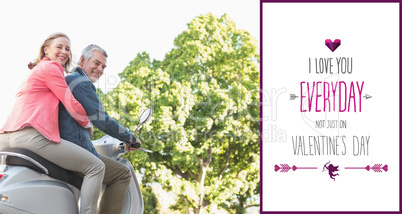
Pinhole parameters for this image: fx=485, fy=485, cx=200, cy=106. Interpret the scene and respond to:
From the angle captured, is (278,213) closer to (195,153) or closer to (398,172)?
(398,172)

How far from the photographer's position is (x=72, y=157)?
9.39 feet

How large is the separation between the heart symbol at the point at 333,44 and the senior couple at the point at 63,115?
470 centimetres

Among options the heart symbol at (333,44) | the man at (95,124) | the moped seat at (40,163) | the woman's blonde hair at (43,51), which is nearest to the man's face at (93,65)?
the man at (95,124)

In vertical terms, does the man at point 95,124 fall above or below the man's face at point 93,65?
below

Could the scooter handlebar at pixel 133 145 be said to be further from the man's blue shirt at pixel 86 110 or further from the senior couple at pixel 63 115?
the man's blue shirt at pixel 86 110

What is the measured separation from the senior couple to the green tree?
12883mm

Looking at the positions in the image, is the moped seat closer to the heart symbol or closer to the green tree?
the heart symbol

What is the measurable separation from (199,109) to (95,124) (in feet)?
45.7

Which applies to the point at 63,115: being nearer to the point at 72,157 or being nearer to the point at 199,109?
the point at 72,157

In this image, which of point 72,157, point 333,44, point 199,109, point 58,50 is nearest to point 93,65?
point 58,50

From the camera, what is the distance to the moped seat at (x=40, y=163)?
2730mm

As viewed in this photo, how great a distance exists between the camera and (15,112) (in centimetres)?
282

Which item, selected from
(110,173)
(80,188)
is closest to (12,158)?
(80,188)

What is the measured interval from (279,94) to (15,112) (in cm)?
498
